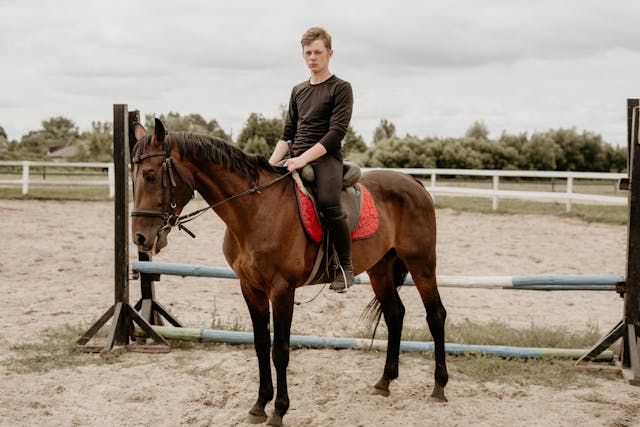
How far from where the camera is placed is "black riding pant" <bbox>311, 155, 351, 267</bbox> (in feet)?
14.4

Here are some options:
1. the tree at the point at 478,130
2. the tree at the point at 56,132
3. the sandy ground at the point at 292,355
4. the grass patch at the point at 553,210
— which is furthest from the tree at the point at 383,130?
the tree at the point at 56,132

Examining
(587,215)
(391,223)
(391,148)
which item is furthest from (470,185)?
(391,223)

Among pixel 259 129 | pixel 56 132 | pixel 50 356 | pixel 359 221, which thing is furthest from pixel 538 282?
pixel 56 132

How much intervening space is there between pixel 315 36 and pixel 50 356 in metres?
3.94

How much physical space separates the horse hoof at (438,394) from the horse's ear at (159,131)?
9.79 ft

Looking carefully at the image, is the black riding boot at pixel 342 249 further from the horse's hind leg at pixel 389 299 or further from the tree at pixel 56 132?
the tree at pixel 56 132

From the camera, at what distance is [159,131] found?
12.7 feet

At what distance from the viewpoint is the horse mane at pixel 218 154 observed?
4.09 meters

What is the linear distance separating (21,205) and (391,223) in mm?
15108

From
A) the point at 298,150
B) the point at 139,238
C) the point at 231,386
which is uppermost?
the point at 298,150

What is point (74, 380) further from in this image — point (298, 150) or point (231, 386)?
point (298, 150)

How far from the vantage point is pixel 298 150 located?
15.1ft

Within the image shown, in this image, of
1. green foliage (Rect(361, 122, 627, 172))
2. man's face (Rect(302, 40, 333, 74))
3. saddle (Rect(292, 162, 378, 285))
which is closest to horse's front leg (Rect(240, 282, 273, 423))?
saddle (Rect(292, 162, 378, 285))

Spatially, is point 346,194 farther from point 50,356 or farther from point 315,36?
point 50,356
